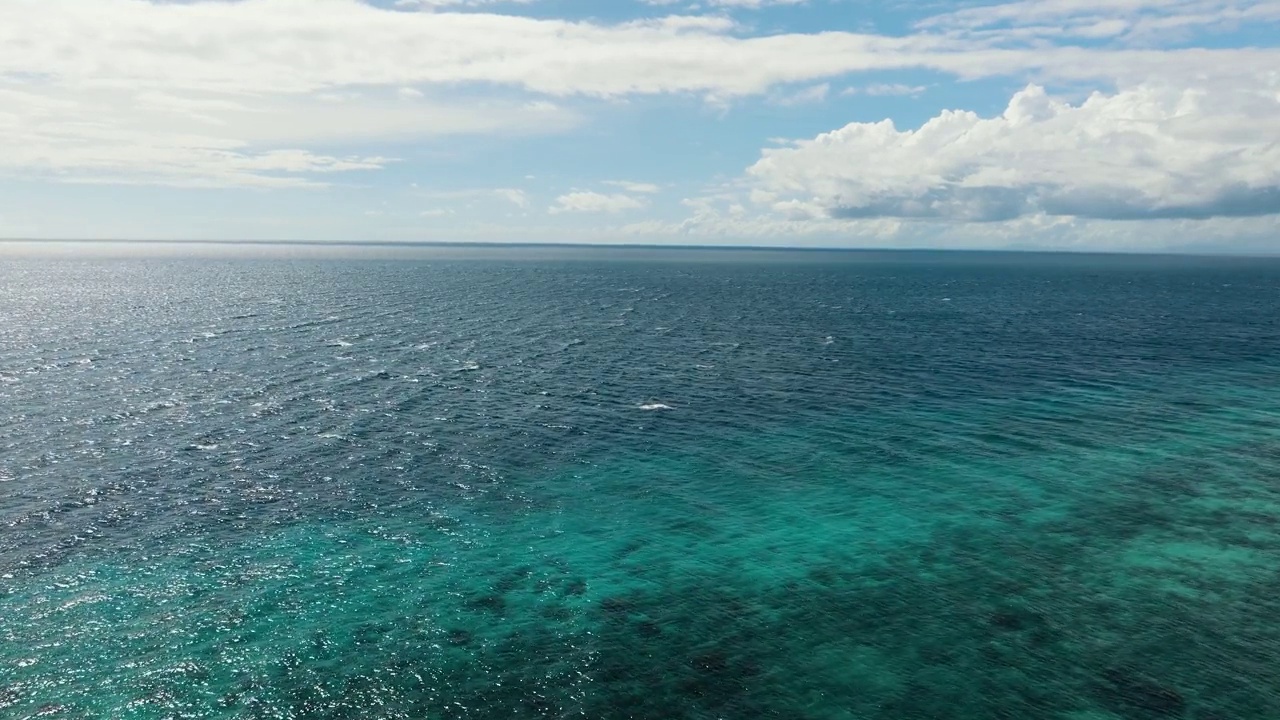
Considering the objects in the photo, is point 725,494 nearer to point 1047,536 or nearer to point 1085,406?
point 1047,536

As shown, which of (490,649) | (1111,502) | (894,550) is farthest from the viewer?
(1111,502)

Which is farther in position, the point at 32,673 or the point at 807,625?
the point at 807,625

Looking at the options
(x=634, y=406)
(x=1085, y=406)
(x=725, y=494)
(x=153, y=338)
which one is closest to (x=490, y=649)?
(x=725, y=494)

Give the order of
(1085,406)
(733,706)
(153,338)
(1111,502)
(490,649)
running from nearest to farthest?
(733,706) < (490,649) < (1111,502) < (1085,406) < (153,338)

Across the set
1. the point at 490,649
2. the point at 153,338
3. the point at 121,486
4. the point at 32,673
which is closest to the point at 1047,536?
the point at 490,649

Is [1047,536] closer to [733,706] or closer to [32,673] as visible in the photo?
[733,706]

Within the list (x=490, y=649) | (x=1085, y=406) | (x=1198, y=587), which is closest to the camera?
(x=490, y=649)
